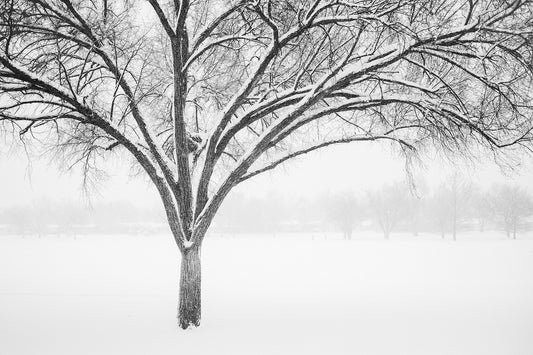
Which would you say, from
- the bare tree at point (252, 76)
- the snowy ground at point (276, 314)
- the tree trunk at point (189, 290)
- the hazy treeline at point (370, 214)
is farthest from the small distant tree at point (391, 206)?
the tree trunk at point (189, 290)

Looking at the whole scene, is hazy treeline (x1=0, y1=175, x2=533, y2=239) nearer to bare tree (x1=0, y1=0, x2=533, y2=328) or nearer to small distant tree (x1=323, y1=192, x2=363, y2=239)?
small distant tree (x1=323, y1=192, x2=363, y2=239)

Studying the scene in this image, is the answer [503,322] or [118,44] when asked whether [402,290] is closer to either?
[503,322]

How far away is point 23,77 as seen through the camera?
4926 mm

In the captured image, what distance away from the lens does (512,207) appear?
5038 cm

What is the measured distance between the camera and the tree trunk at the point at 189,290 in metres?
6.20

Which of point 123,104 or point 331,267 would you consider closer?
point 123,104

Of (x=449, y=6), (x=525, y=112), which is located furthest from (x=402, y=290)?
(x=449, y=6)

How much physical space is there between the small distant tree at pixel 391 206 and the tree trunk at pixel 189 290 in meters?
58.0

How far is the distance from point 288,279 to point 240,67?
30.2 ft

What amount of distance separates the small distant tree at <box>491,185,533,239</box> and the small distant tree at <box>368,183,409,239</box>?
14.3 metres

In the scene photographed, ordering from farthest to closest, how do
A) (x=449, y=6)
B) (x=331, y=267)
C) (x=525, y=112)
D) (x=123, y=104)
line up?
(x=331, y=267), (x=123, y=104), (x=525, y=112), (x=449, y=6)

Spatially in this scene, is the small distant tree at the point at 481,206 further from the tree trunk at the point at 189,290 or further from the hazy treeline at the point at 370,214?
the tree trunk at the point at 189,290

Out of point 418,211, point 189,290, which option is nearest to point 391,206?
point 418,211

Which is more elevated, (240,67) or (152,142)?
(240,67)
